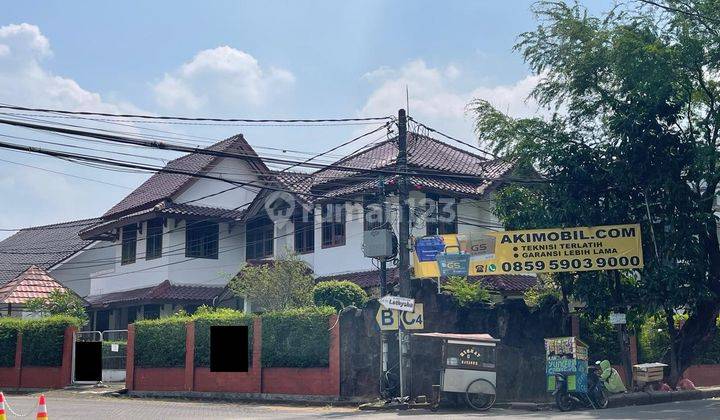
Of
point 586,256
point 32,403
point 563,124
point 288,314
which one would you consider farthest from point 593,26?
point 32,403

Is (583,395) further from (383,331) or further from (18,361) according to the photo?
(18,361)

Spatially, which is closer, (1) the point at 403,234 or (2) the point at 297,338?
(1) the point at 403,234

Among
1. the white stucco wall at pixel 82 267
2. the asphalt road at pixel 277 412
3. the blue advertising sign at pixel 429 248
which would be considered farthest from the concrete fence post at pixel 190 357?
the white stucco wall at pixel 82 267

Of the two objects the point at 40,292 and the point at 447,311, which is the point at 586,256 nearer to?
the point at 447,311

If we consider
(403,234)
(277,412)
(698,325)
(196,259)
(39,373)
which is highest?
(196,259)

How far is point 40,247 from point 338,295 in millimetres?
29463

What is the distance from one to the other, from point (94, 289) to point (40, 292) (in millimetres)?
3302

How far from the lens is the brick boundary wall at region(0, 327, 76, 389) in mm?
29797

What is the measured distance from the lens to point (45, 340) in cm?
3033

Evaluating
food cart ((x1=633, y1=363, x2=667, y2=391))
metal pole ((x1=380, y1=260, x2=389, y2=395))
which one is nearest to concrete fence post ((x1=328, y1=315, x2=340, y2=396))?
metal pole ((x1=380, y1=260, x2=389, y2=395))

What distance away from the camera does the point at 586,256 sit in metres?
22.6

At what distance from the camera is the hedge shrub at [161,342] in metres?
26.4

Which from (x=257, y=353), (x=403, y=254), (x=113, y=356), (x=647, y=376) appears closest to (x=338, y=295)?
(x=257, y=353)

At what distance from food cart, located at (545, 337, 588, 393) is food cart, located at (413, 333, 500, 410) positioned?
1.53 m
